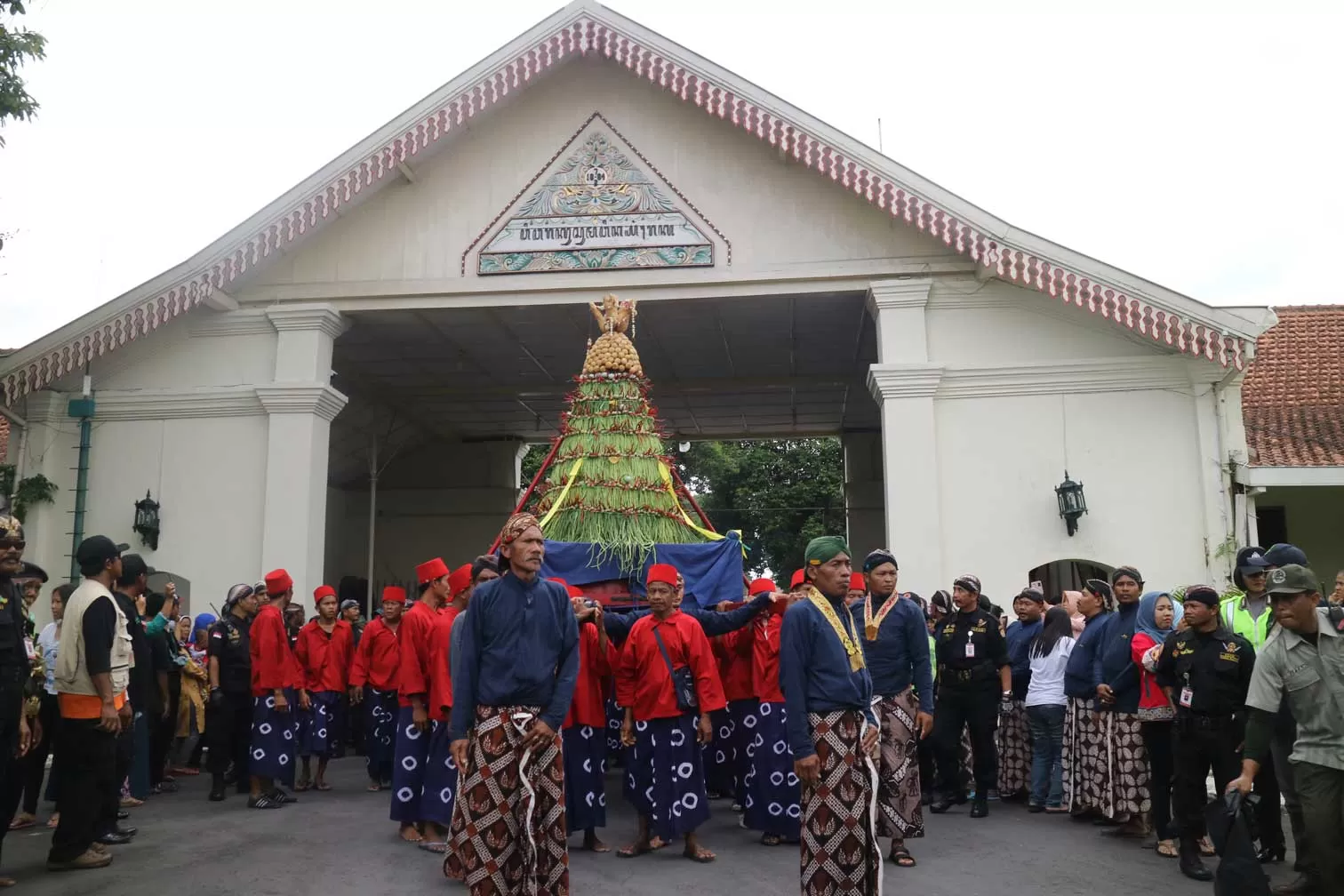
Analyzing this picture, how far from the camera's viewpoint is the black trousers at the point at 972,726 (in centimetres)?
785

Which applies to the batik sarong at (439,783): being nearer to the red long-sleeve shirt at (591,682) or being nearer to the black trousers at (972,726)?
the red long-sleeve shirt at (591,682)

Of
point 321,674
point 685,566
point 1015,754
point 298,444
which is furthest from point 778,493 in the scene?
point 321,674

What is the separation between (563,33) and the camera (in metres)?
12.3

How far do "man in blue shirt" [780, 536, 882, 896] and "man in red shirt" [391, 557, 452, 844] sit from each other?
2974 millimetres

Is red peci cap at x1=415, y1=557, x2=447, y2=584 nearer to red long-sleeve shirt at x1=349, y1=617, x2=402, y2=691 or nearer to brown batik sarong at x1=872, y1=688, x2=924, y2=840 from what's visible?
red long-sleeve shirt at x1=349, y1=617, x2=402, y2=691

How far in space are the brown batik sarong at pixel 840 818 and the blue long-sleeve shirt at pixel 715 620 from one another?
6.70 feet

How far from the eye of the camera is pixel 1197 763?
6070 millimetres

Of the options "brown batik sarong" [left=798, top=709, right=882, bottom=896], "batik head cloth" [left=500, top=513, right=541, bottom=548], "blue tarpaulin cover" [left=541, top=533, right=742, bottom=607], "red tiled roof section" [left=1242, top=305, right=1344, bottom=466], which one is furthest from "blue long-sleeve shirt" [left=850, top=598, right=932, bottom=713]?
"red tiled roof section" [left=1242, top=305, right=1344, bottom=466]

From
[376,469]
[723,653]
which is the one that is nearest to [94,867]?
[723,653]

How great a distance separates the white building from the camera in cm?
1146

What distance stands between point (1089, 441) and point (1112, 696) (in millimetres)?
5172

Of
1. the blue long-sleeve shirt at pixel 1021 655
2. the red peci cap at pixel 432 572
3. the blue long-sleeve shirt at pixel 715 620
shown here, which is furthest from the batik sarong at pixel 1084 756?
the red peci cap at pixel 432 572

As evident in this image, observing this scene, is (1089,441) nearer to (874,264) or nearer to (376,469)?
(874,264)

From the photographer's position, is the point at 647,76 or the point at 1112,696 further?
the point at 647,76
